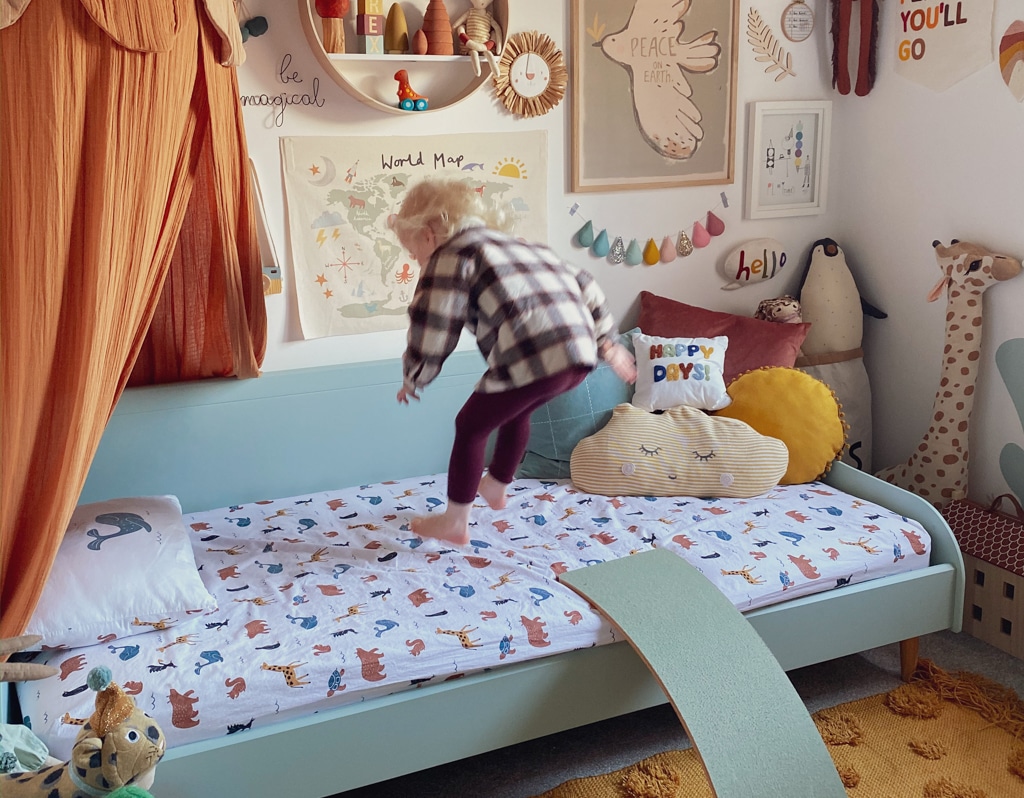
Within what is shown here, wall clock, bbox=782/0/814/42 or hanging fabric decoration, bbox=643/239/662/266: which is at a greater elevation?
wall clock, bbox=782/0/814/42

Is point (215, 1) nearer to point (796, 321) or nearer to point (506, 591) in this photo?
point (506, 591)

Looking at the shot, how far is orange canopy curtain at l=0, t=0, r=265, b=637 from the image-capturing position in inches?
63.4

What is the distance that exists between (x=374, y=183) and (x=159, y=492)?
1018mm

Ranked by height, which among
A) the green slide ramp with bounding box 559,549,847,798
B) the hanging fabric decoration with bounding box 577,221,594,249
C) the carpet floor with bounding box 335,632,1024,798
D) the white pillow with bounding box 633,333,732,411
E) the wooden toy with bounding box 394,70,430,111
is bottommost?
the carpet floor with bounding box 335,632,1024,798

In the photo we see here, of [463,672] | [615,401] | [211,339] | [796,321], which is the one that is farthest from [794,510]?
[211,339]

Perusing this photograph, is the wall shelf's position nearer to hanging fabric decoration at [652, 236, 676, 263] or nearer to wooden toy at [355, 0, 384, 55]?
wooden toy at [355, 0, 384, 55]

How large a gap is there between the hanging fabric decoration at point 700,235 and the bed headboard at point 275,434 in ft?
2.78

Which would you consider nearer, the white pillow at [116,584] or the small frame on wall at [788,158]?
the white pillow at [116,584]

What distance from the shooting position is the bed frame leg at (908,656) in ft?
8.46

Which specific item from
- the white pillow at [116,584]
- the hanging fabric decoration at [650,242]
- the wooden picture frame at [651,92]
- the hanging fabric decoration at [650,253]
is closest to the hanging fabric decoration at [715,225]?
the hanging fabric decoration at [650,242]

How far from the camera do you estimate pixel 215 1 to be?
72.5 inches

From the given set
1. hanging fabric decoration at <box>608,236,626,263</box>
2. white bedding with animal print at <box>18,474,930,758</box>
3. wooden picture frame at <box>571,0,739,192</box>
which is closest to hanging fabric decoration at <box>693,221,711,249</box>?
wooden picture frame at <box>571,0,739,192</box>

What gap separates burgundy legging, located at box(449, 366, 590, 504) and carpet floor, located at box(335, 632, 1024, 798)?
61cm

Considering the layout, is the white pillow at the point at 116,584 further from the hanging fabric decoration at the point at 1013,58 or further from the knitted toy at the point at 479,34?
the hanging fabric decoration at the point at 1013,58
